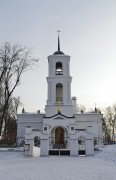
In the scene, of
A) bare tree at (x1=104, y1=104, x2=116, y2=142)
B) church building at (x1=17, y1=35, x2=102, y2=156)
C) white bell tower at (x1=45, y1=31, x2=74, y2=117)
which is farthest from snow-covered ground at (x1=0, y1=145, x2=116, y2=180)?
bare tree at (x1=104, y1=104, x2=116, y2=142)

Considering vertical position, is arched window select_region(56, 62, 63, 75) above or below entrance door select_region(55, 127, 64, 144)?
above

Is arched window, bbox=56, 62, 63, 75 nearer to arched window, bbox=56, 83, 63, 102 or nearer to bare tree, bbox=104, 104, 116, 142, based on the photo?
arched window, bbox=56, 83, 63, 102

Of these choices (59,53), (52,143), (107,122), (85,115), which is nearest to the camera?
(52,143)

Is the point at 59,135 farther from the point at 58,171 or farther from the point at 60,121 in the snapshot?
the point at 58,171

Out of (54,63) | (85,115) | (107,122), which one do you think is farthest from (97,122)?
(107,122)

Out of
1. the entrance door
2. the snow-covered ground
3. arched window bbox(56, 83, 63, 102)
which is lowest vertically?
the snow-covered ground

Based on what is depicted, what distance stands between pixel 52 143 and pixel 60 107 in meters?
4.79

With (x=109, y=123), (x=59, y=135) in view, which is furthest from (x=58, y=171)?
(x=109, y=123)

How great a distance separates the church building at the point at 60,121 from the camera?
21.6 meters

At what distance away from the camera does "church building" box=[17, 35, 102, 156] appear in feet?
70.8

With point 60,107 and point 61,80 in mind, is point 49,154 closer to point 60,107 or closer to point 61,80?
point 60,107

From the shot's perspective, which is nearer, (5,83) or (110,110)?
(5,83)

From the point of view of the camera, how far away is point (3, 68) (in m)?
23.5

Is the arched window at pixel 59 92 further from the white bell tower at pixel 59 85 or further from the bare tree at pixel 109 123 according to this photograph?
the bare tree at pixel 109 123
